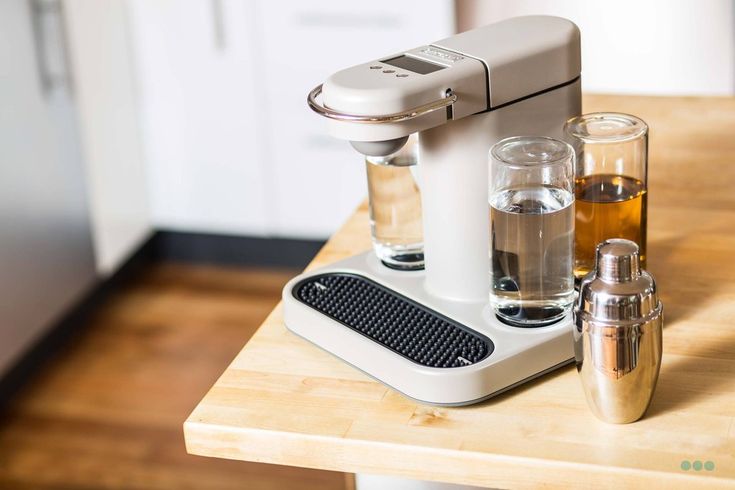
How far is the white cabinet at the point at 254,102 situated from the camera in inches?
110

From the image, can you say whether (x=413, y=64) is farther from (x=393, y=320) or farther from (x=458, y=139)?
(x=393, y=320)

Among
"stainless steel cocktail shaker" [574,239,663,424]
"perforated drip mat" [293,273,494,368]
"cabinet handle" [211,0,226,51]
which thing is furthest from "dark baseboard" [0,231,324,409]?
"stainless steel cocktail shaker" [574,239,663,424]

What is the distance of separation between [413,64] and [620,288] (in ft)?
0.95

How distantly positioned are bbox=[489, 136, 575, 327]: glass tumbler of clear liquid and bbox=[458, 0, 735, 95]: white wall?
181 centimetres

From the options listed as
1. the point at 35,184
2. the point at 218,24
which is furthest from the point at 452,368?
the point at 218,24

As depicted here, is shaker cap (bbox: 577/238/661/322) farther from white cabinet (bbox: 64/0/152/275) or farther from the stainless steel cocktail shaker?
white cabinet (bbox: 64/0/152/275)

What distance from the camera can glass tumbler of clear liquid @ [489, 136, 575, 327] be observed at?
3.35ft

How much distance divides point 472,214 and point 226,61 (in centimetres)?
196

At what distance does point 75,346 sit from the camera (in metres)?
2.92

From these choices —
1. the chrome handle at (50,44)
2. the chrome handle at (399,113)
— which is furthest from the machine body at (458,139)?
the chrome handle at (50,44)

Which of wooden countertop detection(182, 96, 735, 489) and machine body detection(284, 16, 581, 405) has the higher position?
machine body detection(284, 16, 581, 405)

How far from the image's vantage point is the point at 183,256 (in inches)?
131

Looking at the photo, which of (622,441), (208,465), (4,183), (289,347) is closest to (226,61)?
(4,183)

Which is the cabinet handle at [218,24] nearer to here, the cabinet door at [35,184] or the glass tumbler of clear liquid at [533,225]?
the cabinet door at [35,184]
